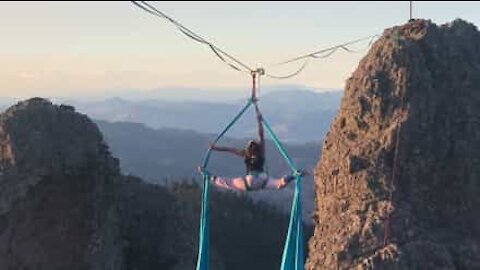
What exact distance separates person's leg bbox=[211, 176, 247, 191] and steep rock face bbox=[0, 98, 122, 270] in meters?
8.85

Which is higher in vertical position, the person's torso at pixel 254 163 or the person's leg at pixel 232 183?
the person's torso at pixel 254 163

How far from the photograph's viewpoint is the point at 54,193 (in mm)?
23297

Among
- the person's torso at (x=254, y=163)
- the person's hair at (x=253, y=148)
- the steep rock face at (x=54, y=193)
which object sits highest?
the person's hair at (x=253, y=148)

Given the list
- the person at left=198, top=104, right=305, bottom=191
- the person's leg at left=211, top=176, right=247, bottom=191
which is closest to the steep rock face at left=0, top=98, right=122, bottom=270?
the person's leg at left=211, top=176, right=247, bottom=191

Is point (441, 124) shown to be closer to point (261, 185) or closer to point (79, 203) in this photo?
point (261, 185)

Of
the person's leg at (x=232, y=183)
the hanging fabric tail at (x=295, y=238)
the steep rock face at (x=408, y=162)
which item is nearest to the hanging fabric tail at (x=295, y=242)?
the hanging fabric tail at (x=295, y=238)

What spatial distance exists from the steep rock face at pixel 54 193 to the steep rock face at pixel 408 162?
7964 millimetres

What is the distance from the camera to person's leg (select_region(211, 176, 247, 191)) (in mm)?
14992

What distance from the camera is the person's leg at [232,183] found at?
590 inches

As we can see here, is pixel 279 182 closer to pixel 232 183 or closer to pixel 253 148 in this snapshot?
pixel 253 148

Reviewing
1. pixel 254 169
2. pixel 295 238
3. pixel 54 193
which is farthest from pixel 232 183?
pixel 54 193

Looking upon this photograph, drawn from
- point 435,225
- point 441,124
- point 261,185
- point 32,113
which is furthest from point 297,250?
point 32,113

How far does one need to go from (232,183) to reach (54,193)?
9338mm

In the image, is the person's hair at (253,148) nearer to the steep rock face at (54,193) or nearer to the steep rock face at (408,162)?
the steep rock face at (408,162)
